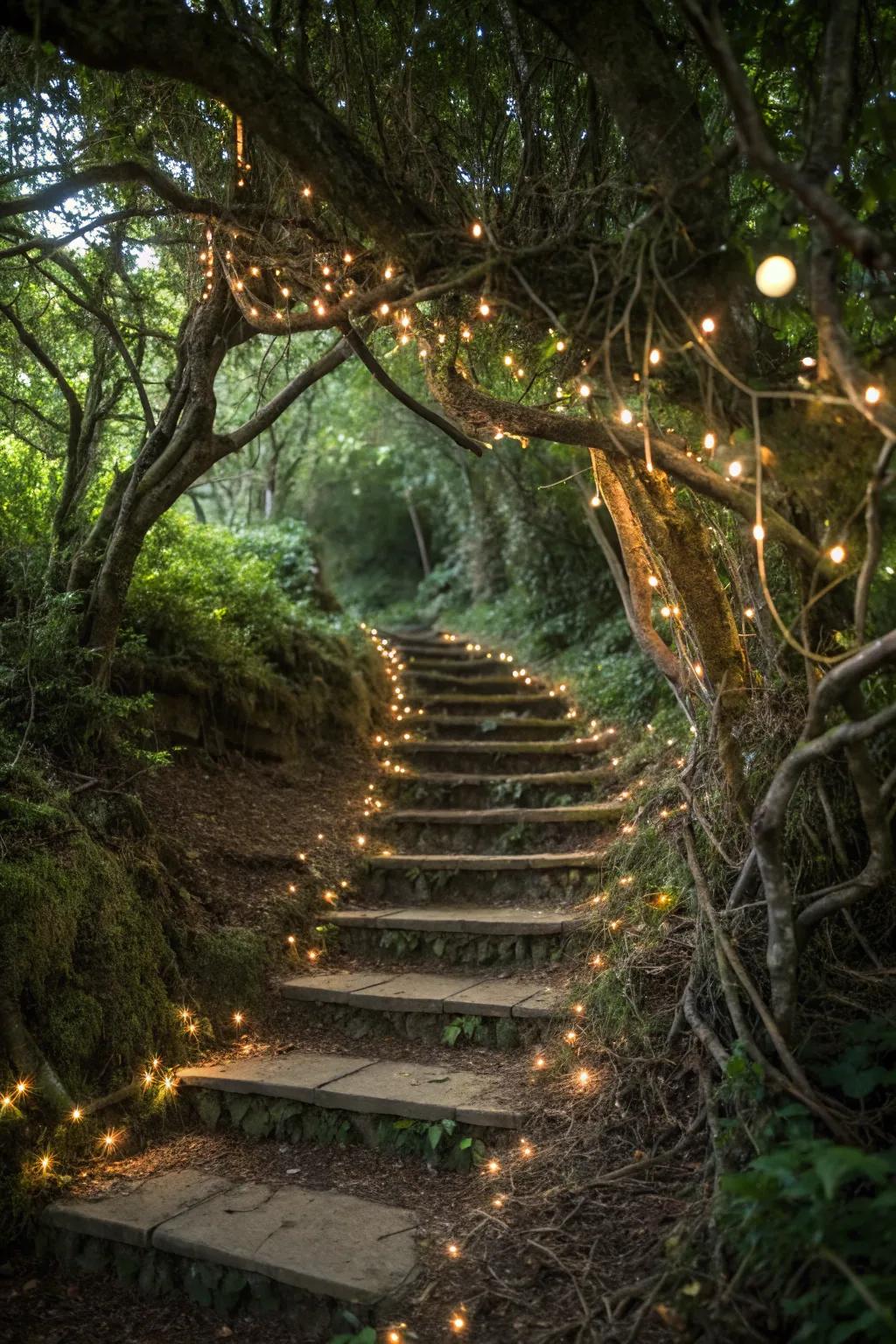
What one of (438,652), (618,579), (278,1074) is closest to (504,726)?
(438,652)

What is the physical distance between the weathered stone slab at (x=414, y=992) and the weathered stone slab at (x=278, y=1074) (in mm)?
268

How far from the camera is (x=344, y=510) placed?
14.2 meters

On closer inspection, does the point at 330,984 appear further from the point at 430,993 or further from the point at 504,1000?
the point at 504,1000

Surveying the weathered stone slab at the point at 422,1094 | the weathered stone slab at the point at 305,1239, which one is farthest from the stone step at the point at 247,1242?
the weathered stone slab at the point at 422,1094

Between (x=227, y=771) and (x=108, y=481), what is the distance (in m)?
2.15

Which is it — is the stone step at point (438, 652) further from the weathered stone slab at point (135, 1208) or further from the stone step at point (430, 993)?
the weathered stone slab at point (135, 1208)

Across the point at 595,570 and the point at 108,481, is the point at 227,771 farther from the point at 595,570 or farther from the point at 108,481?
the point at 595,570

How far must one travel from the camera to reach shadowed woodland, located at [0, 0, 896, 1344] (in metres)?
2.49

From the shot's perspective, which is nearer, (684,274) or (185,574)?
(684,274)

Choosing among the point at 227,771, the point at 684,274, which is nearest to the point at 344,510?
the point at 227,771

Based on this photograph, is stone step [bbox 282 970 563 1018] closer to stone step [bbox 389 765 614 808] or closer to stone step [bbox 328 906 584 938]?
stone step [bbox 328 906 584 938]

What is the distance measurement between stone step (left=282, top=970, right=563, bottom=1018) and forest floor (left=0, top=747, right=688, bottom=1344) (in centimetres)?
15

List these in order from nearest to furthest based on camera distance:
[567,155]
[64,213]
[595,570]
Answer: [567,155] < [64,213] < [595,570]

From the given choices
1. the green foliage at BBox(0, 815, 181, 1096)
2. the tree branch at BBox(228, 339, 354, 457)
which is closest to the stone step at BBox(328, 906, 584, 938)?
the green foliage at BBox(0, 815, 181, 1096)
